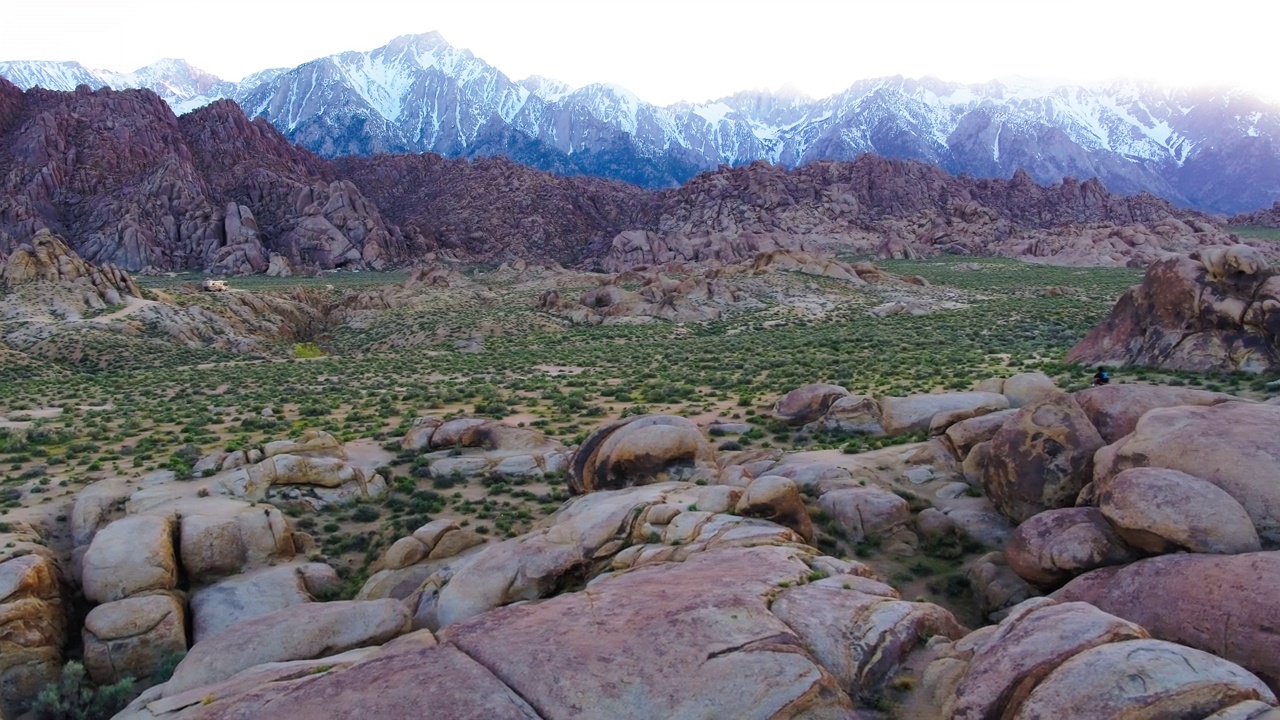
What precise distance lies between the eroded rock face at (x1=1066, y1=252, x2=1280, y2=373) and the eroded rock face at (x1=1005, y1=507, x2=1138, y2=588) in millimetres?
18352

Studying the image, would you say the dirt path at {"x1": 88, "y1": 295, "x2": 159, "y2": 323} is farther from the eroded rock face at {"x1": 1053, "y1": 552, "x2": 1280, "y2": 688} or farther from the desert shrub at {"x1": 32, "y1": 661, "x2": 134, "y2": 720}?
the eroded rock face at {"x1": 1053, "y1": 552, "x2": 1280, "y2": 688}

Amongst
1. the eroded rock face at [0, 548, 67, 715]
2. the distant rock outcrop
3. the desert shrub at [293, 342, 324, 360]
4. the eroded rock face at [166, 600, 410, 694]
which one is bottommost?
the desert shrub at [293, 342, 324, 360]

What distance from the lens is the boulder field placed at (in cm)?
746

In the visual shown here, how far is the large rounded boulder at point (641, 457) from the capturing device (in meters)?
17.4

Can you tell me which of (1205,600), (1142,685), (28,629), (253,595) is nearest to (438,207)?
(253,595)

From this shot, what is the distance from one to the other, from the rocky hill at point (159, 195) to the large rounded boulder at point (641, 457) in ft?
345

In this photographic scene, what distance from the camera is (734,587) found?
9523mm

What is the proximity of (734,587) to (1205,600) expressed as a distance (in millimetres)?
5889

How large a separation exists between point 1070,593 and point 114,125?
160m

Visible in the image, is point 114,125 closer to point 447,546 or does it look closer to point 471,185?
point 471,185

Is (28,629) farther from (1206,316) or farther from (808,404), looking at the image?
(1206,316)

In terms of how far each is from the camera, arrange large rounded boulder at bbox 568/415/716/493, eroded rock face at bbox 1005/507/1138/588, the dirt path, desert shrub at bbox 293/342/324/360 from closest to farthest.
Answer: eroded rock face at bbox 1005/507/1138/588, large rounded boulder at bbox 568/415/716/493, the dirt path, desert shrub at bbox 293/342/324/360

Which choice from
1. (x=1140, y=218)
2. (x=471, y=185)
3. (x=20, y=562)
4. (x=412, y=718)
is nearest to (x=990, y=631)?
(x=412, y=718)

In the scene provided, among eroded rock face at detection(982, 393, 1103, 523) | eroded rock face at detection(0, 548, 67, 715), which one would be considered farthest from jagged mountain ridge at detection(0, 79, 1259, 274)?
eroded rock face at detection(0, 548, 67, 715)
